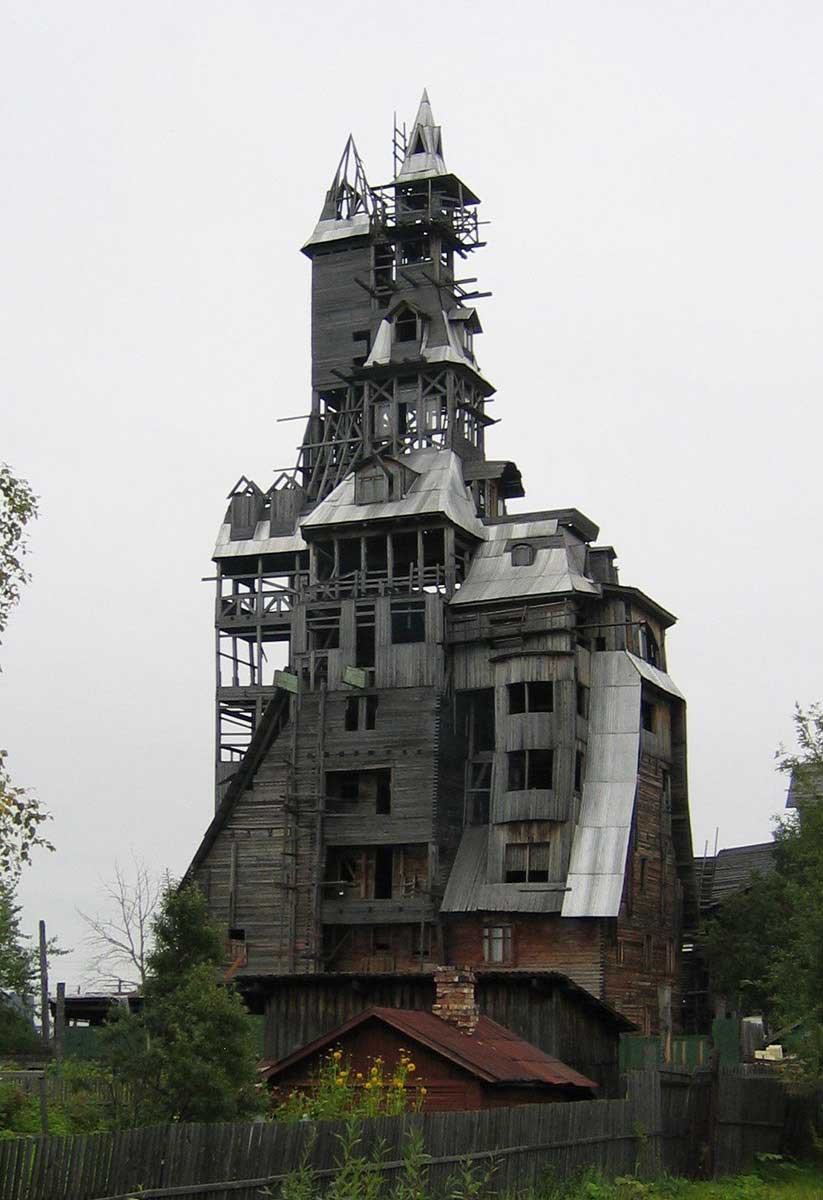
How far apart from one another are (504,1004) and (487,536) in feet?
82.7

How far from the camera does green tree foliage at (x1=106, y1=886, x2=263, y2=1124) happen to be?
28500 mm

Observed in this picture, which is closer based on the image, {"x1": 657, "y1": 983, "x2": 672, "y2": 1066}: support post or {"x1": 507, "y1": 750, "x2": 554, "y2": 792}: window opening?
{"x1": 507, "y1": 750, "x2": 554, "y2": 792}: window opening

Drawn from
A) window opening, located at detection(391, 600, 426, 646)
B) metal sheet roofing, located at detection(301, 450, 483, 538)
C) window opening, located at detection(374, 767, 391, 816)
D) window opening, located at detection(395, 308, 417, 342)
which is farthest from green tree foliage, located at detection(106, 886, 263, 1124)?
window opening, located at detection(395, 308, 417, 342)

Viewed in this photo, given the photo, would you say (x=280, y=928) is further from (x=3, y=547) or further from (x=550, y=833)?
(x=3, y=547)

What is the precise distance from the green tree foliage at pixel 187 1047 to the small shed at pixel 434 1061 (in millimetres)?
3158

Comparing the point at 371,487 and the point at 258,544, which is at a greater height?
the point at 258,544

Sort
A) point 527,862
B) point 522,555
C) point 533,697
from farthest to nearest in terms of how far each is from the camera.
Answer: point 522,555 < point 533,697 < point 527,862

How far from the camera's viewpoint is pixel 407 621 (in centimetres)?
6100

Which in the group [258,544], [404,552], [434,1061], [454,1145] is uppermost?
[258,544]

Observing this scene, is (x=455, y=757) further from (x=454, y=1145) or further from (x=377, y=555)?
(x=454, y=1145)

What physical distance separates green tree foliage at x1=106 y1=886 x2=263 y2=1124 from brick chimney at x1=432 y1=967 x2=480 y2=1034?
18.5 feet

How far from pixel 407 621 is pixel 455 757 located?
5.25 m

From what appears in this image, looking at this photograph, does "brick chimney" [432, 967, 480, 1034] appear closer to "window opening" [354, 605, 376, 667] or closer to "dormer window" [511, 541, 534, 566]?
"window opening" [354, 605, 376, 667]

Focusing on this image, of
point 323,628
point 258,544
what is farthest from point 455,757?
point 258,544
